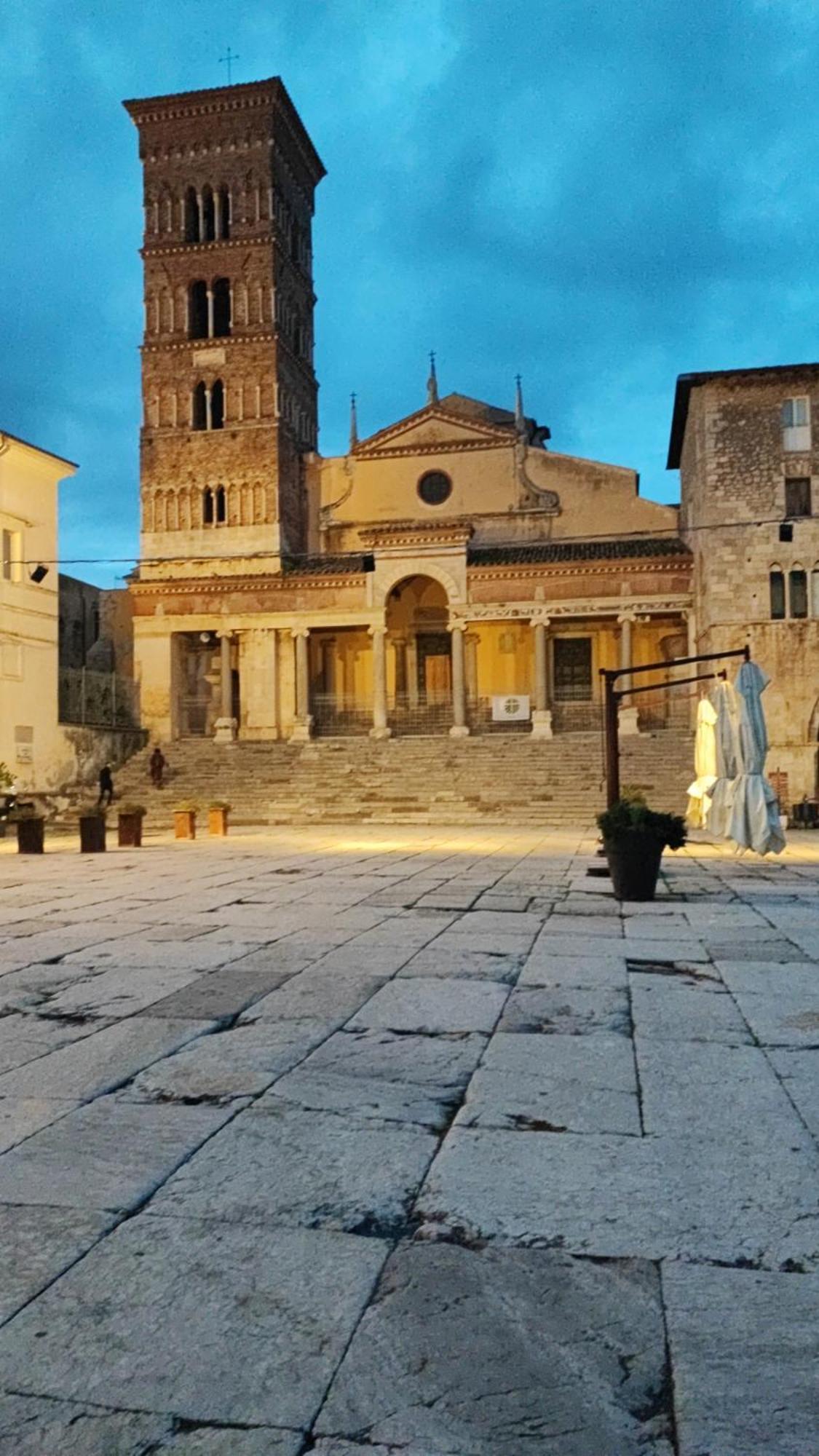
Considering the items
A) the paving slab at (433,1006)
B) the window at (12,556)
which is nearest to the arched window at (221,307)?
the window at (12,556)

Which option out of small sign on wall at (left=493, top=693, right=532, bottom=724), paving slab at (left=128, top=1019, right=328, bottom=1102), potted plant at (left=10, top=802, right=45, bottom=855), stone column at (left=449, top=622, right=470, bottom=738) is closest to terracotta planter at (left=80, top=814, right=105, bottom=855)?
potted plant at (left=10, top=802, right=45, bottom=855)

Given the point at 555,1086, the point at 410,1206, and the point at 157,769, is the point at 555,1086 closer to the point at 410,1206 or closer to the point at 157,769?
the point at 410,1206

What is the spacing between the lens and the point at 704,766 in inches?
608

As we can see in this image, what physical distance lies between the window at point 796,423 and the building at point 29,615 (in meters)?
18.7

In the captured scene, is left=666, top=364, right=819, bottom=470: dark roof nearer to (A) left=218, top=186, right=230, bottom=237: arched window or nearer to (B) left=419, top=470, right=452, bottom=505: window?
(B) left=419, top=470, right=452, bottom=505: window

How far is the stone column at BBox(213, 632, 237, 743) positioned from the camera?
110ft

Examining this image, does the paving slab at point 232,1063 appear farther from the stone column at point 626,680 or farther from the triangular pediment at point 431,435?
the triangular pediment at point 431,435

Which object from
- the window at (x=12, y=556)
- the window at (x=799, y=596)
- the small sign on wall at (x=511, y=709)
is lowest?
the small sign on wall at (x=511, y=709)

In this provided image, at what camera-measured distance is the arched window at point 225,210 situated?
37.8m

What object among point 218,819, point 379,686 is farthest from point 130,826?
point 379,686

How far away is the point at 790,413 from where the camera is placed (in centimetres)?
2670

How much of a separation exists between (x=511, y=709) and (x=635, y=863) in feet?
77.1

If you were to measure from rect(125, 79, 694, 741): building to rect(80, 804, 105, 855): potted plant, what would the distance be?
16071 millimetres

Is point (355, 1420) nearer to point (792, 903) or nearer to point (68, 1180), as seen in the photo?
point (68, 1180)
